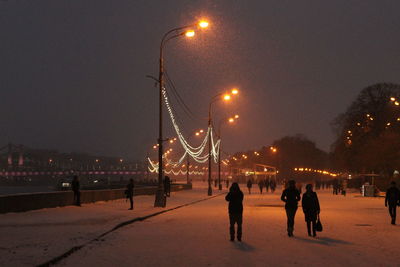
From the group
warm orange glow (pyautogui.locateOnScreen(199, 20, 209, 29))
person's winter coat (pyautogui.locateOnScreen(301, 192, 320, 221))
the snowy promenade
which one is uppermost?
warm orange glow (pyautogui.locateOnScreen(199, 20, 209, 29))

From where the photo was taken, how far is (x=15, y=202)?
1218 inches

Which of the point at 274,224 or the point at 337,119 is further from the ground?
the point at 337,119

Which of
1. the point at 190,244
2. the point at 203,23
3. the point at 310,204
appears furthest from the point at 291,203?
the point at 203,23

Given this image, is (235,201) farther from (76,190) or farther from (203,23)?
(76,190)

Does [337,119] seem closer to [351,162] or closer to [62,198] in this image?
[351,162]

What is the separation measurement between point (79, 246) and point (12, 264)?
3.60 meters

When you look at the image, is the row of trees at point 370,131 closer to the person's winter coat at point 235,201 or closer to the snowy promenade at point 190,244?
the snowy promenade at point 190,244

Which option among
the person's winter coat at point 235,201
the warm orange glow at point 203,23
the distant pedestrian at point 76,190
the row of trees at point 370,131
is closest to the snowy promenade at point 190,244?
the person's winter coat at point 235,201

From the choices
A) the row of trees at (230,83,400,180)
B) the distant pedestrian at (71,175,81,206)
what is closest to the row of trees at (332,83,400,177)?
the row of trees at (230,83,400,180)

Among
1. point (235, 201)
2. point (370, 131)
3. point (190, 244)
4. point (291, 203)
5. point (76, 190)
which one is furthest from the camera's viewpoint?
point (370, 131)

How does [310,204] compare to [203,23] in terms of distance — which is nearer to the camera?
[310,204]

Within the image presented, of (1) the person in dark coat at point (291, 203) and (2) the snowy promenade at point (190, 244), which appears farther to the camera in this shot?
(1) the person in dark coat at point (291, 203)

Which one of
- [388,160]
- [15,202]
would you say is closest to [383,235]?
[15,202]

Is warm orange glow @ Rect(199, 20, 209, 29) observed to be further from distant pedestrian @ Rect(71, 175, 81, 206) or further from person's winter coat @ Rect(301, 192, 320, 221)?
person's winter coat @ Rect(301, 192, 320, 221)
